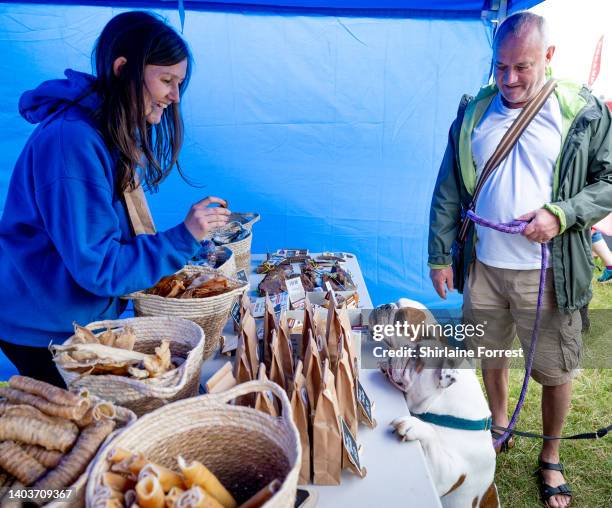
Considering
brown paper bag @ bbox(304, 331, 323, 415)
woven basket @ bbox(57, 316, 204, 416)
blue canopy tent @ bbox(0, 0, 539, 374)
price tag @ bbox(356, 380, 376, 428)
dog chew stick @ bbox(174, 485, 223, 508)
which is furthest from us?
blue canopy tent @ bbox(0, 0, 539, 374)

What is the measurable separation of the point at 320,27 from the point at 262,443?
2952 mm

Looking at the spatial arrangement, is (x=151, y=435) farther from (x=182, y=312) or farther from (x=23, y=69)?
(x=23, y=69)

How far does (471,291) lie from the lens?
216 centimetres

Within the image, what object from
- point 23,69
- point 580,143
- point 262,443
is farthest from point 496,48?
point 23,69

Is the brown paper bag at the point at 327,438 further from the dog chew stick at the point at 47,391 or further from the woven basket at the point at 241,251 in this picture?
the woven basket at the point at 241,251

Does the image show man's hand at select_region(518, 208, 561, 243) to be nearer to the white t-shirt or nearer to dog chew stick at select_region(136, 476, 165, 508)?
the white t-shirt

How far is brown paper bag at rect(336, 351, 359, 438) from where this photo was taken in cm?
112

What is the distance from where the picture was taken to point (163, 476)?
71 centimetres

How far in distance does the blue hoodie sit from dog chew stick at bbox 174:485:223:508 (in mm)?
732

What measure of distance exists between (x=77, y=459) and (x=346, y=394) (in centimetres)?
60

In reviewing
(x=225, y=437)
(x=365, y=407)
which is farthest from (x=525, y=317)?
(x=225, y=437)

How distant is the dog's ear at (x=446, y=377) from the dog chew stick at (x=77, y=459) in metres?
0.86

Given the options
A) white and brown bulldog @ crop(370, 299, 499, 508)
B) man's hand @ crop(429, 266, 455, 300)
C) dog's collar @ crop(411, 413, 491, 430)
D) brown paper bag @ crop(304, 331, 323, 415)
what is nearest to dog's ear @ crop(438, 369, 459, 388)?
white and brown bulldog @ crop(370, 299, 499, 508)

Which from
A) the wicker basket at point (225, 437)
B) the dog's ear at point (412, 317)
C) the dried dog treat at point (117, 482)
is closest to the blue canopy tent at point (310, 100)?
the dog's ear at point (412, 317)
